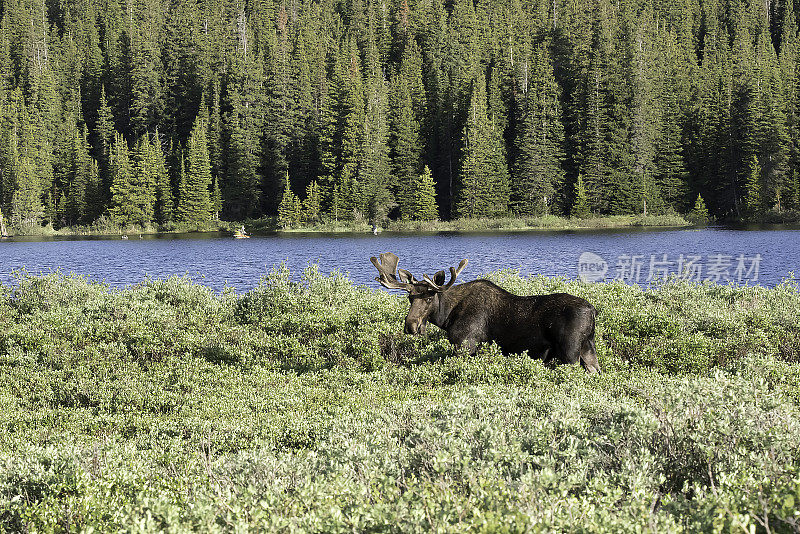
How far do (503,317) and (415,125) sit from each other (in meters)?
77.8

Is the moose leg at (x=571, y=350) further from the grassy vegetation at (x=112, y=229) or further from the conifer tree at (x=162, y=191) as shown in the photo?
the conifer tree at (x=162, y=191)

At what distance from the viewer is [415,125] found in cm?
8600

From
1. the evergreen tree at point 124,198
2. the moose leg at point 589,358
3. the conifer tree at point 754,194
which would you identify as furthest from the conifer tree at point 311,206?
the moose leg at point 589,358

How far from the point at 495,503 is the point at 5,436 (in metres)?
6.40

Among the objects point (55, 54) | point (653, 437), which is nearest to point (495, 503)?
point (653, 437)

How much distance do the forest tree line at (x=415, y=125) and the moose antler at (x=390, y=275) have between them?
62.6 meters

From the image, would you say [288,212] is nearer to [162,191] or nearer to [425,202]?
[425,202]

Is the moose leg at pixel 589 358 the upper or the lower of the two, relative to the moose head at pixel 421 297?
lower

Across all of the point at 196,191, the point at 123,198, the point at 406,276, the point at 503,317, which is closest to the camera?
the point at 503,317

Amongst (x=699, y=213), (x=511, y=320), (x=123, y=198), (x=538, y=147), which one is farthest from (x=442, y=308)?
(x=123, y=198)

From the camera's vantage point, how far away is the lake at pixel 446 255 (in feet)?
104

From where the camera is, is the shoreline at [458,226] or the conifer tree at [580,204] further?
the conifer tree at [580,204]

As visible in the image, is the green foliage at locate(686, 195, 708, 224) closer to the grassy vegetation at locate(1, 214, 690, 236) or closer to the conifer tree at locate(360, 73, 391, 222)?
the grassy vegetation at locate(1, 214, 690, 236)

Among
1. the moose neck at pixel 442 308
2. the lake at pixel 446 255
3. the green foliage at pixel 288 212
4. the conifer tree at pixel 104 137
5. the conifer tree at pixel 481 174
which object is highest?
the conifer tree at pixel 104 137
